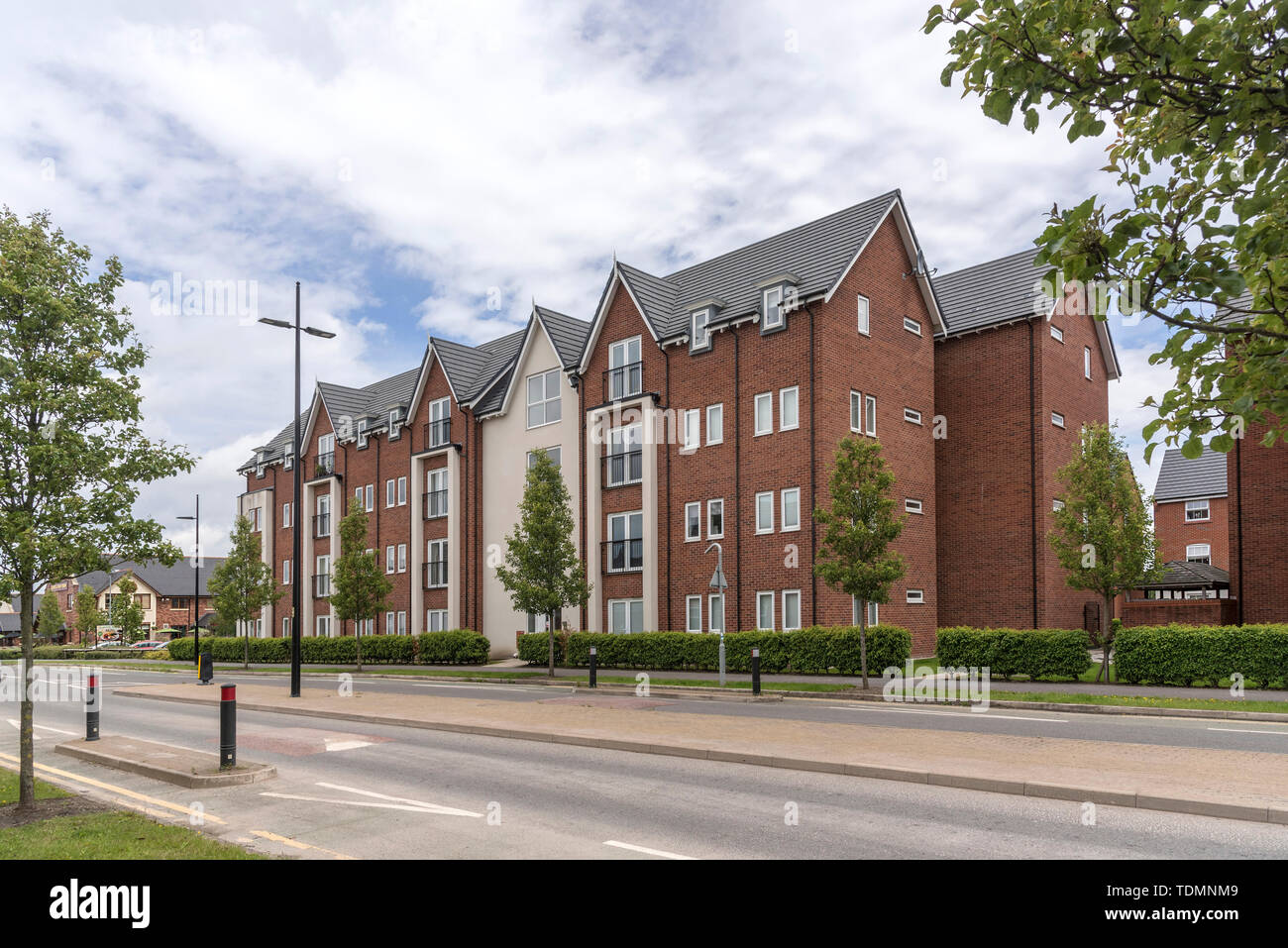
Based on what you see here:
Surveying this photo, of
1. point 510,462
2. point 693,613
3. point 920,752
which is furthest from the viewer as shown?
point 510,462

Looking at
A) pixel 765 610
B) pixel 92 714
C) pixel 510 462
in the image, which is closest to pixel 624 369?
pixel 510 462

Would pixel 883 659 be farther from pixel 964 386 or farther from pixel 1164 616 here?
pixel 964 386

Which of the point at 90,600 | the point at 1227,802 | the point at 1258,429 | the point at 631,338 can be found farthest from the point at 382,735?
the point at 90,600

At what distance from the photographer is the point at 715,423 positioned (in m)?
33.6

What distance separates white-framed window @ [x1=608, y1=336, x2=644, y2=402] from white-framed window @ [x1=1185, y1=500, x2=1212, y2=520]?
2890cm

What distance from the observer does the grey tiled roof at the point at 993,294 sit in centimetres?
3429

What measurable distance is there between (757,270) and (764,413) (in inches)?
239

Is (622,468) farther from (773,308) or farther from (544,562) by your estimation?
(773,308)

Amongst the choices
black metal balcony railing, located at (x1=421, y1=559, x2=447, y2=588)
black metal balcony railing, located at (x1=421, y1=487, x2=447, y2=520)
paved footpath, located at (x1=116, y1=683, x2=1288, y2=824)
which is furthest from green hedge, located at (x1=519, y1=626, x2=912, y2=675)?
black metal balcony railing, located at (x1=421, y1=487, x2=447, y2=520)

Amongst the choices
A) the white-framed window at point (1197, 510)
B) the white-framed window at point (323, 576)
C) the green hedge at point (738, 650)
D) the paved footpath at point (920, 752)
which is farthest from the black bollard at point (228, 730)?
the white-framed window at point (1197, 510)

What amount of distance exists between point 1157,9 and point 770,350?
27.7 meters

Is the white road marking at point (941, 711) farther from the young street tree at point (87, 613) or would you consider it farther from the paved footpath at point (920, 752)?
the young street tree at point (87, 613)

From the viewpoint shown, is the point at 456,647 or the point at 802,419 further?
the point at 456,647

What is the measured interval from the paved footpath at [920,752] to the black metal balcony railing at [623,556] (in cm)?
1502
